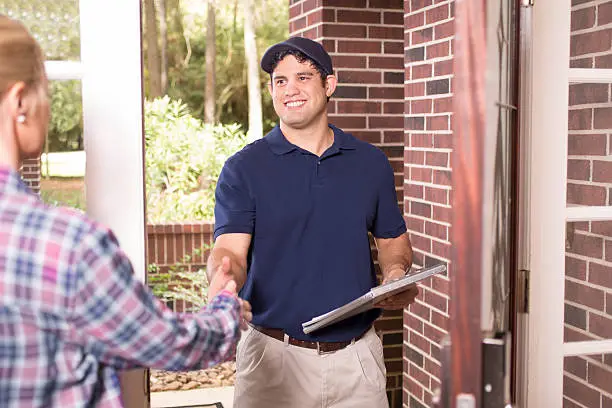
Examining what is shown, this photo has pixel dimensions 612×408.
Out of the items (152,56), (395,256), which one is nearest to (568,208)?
(395,256)

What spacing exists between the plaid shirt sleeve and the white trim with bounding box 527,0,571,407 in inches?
42.0

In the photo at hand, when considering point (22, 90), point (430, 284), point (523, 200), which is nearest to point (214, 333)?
point (22, 90)

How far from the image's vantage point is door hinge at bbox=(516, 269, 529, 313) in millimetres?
2186

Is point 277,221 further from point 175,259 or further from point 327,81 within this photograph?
point 175,259

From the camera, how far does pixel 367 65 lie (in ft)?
15.1

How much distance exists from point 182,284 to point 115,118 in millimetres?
6210

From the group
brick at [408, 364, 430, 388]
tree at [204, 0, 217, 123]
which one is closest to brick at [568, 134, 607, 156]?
brick at [408, 364, 430, 388]

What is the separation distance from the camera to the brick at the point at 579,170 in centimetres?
221

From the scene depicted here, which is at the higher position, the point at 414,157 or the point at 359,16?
the point at 359,16

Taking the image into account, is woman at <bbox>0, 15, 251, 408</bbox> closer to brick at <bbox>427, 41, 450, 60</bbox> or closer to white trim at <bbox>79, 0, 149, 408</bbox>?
white trim at <bbox>79, 0, 149, 408</bbox>

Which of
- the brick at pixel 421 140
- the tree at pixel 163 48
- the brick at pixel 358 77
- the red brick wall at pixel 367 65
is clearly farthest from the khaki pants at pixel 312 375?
the tree at pixel 163 48

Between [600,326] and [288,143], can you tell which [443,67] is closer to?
[288,143]

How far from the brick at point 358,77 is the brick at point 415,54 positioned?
836 millimetres

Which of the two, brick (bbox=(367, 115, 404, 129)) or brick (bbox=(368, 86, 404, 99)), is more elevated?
brick (bbox=(368, 86, 404, 99))
